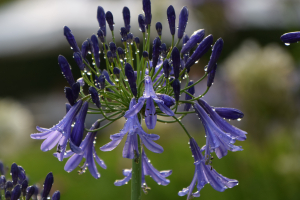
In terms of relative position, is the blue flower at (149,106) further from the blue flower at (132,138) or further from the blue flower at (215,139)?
the blue flower at (215,139)

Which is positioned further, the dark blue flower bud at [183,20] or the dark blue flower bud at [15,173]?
the dark blue flower bud at [183,20]

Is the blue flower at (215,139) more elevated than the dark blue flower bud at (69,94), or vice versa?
the dark blue flower bud at (69,94)

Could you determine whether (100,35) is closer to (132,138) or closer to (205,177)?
(132,138)

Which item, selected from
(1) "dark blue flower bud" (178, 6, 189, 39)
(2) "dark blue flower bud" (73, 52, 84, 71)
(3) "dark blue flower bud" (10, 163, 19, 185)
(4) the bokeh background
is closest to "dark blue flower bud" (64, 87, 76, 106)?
(2) "dark blue flower bud" (73, 52, 84, 71)

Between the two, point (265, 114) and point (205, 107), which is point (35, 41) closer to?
point (265, 114)

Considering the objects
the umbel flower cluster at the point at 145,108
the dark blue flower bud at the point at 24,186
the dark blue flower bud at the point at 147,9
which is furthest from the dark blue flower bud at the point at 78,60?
the dark blue flower bud at the point at 24,186

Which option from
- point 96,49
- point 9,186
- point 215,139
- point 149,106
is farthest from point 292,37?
point 9,186

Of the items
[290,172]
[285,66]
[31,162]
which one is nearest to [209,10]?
[285,66]

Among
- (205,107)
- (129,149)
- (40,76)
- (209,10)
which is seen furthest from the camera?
(40,76)
